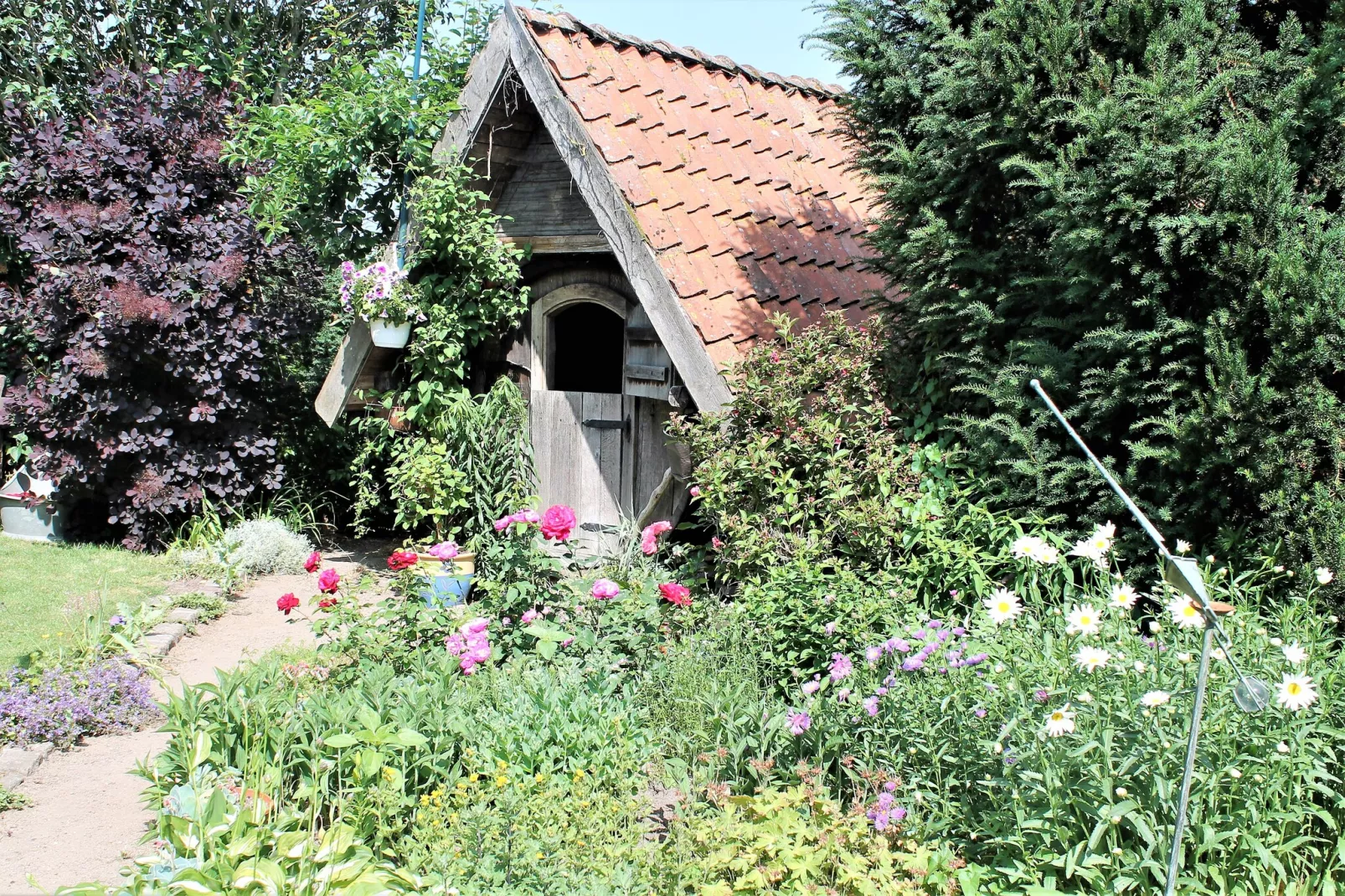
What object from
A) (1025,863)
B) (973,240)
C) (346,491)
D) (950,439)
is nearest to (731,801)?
(1025,863)

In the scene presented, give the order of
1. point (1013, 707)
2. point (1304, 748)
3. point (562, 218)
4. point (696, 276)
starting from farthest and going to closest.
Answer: point (562, 218)
point (696, 276)
point (1013, 707)
point (1304, 748)

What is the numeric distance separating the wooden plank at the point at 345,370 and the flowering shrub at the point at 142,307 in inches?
58.9

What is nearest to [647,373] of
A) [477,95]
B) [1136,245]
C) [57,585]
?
[477,95]

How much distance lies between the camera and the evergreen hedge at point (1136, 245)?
12.0ft

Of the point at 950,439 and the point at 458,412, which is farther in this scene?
the point at 458,412

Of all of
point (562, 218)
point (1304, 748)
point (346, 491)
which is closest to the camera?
point (1304, 748)

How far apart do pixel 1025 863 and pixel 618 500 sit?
414 cm

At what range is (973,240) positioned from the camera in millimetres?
4785

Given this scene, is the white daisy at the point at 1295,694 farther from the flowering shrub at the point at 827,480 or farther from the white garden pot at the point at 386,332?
the white garden pot at the point at 386,332

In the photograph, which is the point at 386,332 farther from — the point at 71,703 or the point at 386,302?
the point at 71,703

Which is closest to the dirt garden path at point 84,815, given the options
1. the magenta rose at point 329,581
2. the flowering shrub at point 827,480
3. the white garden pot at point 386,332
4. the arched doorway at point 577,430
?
the magenta rose at point 329,581

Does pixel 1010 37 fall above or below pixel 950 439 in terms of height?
A: above

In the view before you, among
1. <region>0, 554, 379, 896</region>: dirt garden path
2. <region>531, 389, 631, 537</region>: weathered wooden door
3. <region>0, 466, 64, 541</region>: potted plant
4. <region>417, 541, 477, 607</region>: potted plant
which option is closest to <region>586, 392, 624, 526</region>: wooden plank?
<region>531, 389, 631, 537</region>: weathered wooden door

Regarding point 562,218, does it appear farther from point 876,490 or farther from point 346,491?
point 346,491
